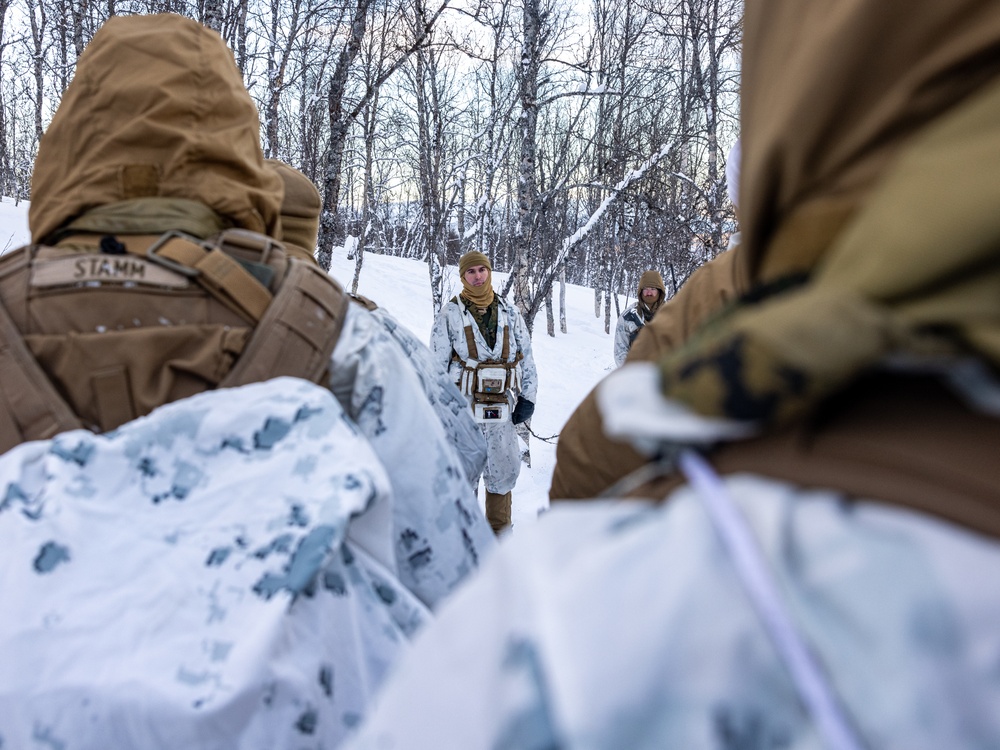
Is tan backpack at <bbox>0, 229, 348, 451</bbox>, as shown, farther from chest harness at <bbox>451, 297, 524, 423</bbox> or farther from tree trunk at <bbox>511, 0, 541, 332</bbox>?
tree trunk at <bbox>511, 0, 541, 332</bbox>

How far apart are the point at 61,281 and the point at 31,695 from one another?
2.50ft

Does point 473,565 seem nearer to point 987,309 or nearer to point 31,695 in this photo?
point 31,695

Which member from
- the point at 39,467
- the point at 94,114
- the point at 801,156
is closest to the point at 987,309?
the point at 801,156

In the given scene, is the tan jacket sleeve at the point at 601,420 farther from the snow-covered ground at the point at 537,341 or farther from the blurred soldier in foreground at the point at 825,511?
the snow-covered ground at the point at 537,341

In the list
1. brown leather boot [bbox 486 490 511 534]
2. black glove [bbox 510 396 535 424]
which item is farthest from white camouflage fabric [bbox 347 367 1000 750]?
black glove [bbox 510 396 535 424]

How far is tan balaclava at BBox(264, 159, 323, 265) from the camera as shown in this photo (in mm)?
2309

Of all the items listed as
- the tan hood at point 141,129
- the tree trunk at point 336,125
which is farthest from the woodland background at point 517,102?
the tan hood at point 141,129

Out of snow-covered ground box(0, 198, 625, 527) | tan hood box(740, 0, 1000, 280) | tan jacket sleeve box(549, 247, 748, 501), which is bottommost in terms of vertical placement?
snow-covered ground box(0, 198, 625, 527)

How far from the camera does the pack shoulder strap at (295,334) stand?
4.11 ft

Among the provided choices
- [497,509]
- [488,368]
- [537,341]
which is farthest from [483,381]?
[537,341]

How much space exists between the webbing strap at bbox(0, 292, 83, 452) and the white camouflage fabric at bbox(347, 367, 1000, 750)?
1.05 meters

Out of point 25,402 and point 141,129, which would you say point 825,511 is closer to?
point 25,402

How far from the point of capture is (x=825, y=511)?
0.39m

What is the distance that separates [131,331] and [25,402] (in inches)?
8.4
